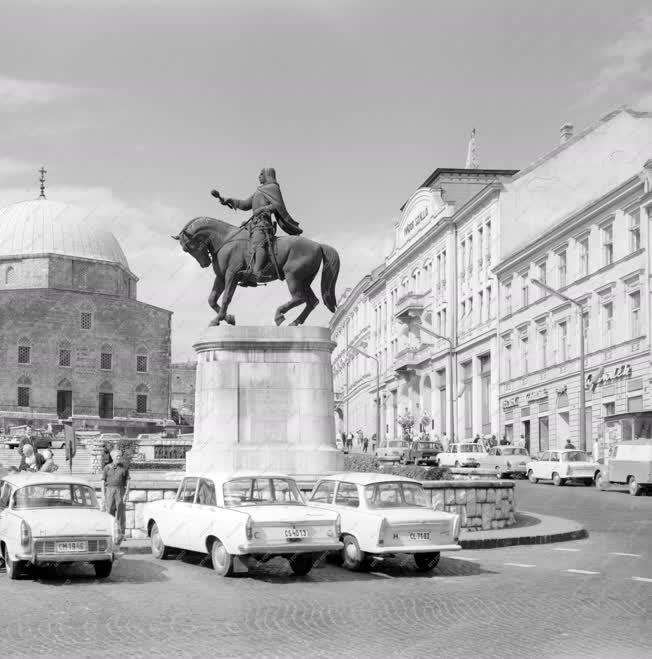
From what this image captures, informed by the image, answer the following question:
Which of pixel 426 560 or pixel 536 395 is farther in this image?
pixel 536 395

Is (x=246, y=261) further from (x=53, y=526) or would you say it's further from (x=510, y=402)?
(x=510, y=402)

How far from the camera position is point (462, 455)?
1906 inches

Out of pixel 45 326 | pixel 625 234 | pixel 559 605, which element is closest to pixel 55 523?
pixel 559 605

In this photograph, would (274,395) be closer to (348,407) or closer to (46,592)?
(46,592)

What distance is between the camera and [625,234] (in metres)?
48.5

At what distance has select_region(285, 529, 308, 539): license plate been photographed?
1460cm

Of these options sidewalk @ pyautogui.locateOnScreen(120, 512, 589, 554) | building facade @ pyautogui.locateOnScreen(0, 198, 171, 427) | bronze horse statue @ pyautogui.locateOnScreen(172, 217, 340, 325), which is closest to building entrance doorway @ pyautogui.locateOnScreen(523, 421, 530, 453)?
sidewalk @ pyautogui.locateOnScreen(120, 512, 589, 554)

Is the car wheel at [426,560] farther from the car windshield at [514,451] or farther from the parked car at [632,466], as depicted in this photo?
the car windshield at [514,451]

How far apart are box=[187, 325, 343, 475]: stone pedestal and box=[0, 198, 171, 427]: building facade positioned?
77657mm

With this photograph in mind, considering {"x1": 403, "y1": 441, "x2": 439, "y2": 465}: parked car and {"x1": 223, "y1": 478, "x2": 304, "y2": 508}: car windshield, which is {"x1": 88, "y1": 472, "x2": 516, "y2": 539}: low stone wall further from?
{"x1": 403, "y1": 441, "x2": 439, "y2": 465}: parked car

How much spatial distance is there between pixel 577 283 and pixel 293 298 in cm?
3321

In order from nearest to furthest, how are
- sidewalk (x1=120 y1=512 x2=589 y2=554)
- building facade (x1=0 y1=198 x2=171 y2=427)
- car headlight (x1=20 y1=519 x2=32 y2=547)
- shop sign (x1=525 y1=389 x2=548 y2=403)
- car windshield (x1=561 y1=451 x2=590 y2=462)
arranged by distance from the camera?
car headlight (x1=20 y1=519 x2=32 y2=547) → sidewalk (x1=120 y1=512 x2=589 y2=554) → car windshield (x1=561 y1=451 x2=590 y2=462) → shop sign (x1=525 y1=389 x2=548 y2=403) → building facade (x1=0 y1=198 x2=171 y2=427)

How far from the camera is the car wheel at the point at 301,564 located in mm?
15148

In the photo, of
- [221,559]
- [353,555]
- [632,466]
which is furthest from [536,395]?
[221,559]
